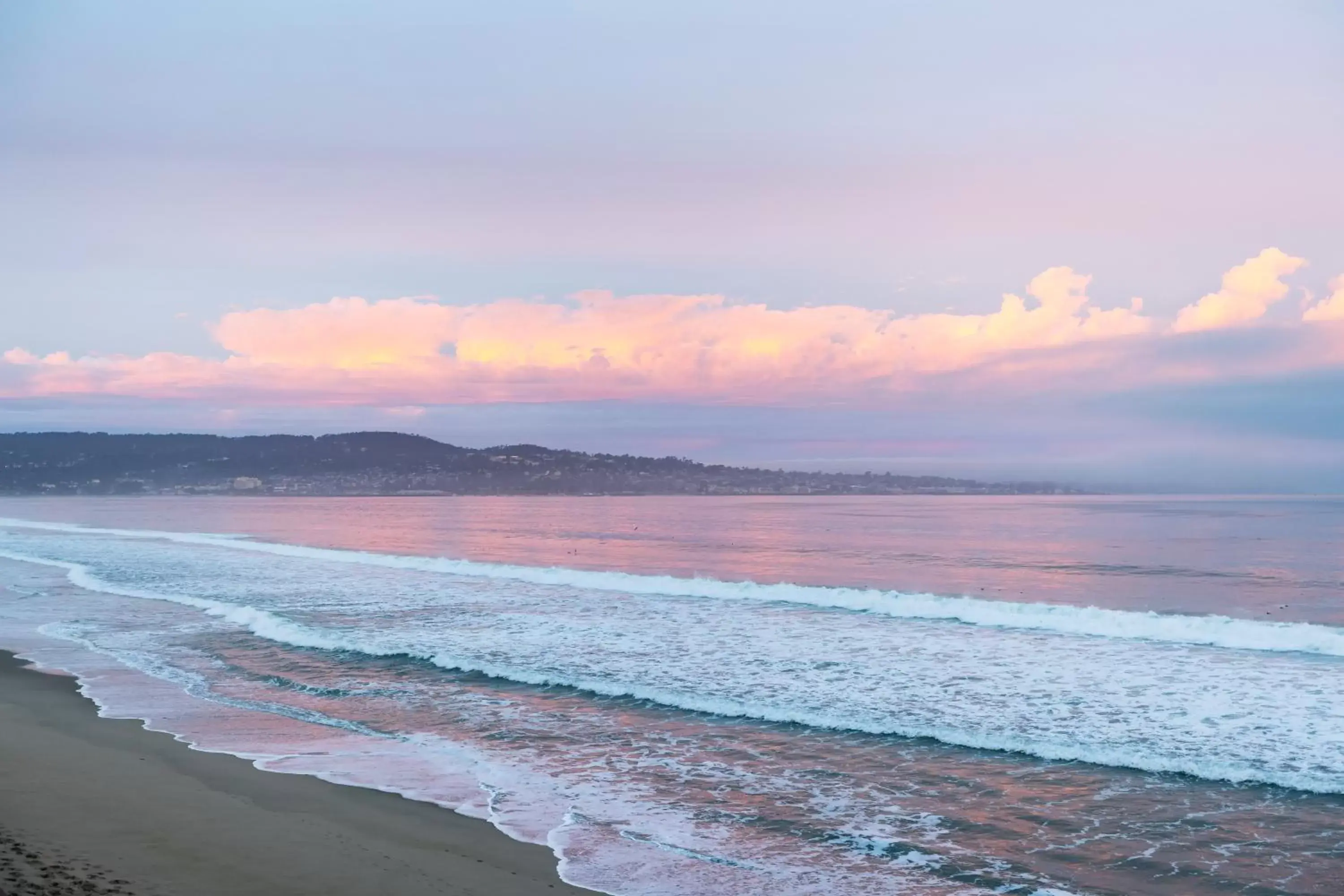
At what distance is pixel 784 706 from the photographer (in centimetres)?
1339

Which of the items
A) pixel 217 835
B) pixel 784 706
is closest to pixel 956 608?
pixel 784 706

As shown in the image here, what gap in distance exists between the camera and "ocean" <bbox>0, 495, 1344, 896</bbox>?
7.86m

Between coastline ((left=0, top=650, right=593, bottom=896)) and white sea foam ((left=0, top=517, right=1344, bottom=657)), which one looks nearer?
coastline ((left=0, top=650, right=593, bottom=896))

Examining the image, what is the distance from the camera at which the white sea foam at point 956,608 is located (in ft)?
61.1

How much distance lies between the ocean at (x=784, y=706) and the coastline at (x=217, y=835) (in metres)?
0.50

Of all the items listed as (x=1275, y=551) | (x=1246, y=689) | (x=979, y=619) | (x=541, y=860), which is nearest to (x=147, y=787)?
(x=541, y=860)

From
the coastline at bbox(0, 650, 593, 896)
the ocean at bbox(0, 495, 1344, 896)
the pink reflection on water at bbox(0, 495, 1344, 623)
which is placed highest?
the coastline at bbox(0, 650, 593, 896)

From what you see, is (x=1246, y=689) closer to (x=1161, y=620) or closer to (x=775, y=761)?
(x=1161, y=620)

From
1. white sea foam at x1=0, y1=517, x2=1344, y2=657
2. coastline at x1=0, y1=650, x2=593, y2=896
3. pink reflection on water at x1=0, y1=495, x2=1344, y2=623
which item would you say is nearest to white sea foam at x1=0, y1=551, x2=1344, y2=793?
white sea foam at x1=0, y1=517, x2=1344, y2=657

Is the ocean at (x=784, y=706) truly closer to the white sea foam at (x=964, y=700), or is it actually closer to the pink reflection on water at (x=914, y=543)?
the white sea foam at (x=964, y=700)

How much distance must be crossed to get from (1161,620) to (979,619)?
12.0ft

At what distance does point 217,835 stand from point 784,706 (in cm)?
769

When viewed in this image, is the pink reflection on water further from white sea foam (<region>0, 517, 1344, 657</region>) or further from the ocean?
white sea foam (<region>0, 517, 1344, 657</region>)

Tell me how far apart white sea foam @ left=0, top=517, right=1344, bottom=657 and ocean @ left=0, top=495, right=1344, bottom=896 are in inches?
5.5
